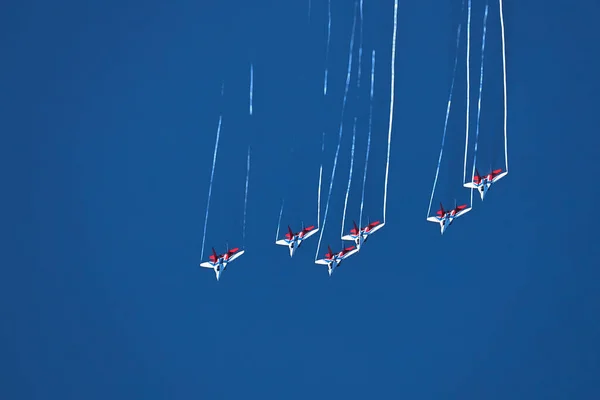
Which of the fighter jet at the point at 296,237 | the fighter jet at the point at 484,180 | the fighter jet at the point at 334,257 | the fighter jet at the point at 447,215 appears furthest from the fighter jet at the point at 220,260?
the fighter jet at the point at 484,180

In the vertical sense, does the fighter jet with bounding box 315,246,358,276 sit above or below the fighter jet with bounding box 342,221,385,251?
below

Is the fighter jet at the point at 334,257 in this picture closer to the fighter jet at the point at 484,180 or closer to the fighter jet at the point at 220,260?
the fighter jet at the point at 220,260

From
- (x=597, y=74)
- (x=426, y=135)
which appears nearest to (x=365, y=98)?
(x=426, y=135)

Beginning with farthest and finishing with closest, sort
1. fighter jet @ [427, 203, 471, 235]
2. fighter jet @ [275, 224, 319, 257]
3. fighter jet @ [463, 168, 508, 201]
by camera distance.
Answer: fighter jet @ [275, 224, 319, 257] < fighter jet @ [427, 203, 471, 235] < fighter jet @ [463, 168, 508, 201]

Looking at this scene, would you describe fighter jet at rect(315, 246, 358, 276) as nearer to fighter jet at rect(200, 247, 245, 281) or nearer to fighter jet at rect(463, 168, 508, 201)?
fighter jet at rect(200, 247, 245, 281)

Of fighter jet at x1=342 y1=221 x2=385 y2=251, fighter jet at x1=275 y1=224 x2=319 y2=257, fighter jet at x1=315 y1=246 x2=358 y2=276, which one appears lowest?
fighter jet at x1=315 y1=246 x2=358 y2=276

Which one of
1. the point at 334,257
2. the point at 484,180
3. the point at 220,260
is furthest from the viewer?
the point at 220,260

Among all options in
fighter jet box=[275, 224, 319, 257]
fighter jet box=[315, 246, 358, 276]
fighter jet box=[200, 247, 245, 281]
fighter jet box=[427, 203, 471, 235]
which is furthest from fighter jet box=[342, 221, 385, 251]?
fighter jet box=[200, 247, 245, 281]

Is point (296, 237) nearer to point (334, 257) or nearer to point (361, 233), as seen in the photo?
point (334, 257)

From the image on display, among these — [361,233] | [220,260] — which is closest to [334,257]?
[361,233]

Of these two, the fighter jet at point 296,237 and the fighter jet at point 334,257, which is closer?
the fighter jet at point 334,257
